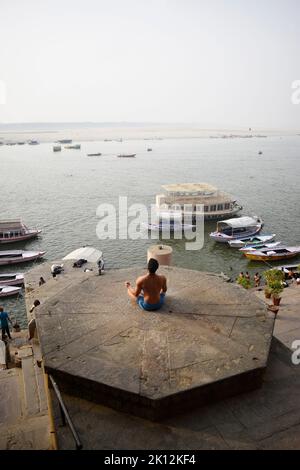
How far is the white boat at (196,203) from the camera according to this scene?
128 feet

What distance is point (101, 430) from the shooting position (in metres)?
5.37

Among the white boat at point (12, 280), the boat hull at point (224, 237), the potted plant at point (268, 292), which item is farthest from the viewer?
the boat hull at point (224, 237)

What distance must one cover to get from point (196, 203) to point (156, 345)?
34.2m

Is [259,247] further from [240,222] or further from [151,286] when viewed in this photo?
[151,286]

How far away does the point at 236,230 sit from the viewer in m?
34.0

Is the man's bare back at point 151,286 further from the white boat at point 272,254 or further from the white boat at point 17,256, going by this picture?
the white boat at point 17,256

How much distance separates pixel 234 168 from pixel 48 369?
87.6 metres

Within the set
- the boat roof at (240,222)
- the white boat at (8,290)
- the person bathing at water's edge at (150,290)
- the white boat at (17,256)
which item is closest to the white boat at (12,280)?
the white boat at (8,290)

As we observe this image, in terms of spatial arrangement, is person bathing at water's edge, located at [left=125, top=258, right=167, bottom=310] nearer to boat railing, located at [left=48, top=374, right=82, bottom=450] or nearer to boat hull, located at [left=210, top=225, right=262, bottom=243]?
boat railing, located at [left=48, top=374, right=82, bottom=450]

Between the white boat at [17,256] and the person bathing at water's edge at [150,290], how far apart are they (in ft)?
72.6

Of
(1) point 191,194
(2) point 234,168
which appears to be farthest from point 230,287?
(2) point 234,168

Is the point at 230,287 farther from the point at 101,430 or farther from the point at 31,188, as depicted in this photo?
the point at 31,188
